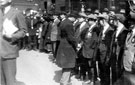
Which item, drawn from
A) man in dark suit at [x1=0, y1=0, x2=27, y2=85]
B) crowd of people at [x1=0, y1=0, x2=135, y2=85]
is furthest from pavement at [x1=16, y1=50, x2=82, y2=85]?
man in dark suit at [x1=0, y1=0, x2=27, y2=85]

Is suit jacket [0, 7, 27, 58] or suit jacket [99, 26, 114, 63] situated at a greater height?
suit jacket [0, 7, 27, 58]

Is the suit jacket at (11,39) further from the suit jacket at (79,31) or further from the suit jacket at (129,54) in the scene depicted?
the suit jacket at (79,31)

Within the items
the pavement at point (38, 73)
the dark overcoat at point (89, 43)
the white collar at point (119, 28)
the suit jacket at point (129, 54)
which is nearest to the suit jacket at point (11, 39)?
the suit jacket at point (129, 54)

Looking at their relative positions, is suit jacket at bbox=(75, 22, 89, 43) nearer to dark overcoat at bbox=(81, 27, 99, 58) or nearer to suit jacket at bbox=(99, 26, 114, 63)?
dark overcoat at bbox=(81, 27, 99, 58)

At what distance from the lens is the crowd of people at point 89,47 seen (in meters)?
3.94

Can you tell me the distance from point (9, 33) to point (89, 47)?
8.30 feet

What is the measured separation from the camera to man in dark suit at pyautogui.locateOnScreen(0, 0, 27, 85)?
397cm

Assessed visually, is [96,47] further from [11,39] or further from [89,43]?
[11,39]

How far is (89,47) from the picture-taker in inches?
240

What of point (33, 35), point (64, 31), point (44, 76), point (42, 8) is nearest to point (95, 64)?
point (64, 31)

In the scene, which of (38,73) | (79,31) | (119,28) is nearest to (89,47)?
(79,31)

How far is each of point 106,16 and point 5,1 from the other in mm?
2518

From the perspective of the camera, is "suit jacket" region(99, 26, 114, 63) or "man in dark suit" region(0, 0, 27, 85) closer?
"man in dark suit" region(0, 0, 27, 85)

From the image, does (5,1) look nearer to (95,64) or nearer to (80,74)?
(95,64)
